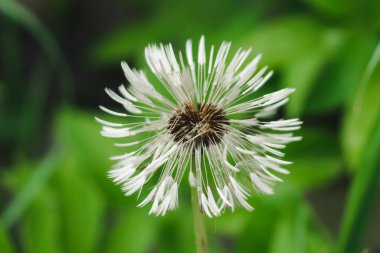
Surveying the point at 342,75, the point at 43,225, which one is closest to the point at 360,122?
the point at 342,75

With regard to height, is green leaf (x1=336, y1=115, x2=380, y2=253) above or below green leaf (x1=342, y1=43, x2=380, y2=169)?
below

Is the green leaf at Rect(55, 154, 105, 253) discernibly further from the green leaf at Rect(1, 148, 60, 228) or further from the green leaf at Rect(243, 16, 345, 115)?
the green leaf at Rect(243, 16, 345, 115)

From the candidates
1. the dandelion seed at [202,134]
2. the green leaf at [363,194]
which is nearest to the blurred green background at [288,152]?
the green leaf at [363,194]

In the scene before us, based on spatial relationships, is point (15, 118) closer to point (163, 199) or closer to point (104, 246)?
point (104, 246)

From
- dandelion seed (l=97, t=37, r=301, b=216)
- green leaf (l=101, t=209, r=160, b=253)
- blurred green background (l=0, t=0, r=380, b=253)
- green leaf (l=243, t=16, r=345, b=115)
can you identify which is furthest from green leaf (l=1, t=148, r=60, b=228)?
dandelion seed (l=97, t=37, r=301, b=216)

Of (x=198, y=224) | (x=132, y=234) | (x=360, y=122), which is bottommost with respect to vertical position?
(x=198, y=224)

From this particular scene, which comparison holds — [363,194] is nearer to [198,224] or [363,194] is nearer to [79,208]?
[198,224]
